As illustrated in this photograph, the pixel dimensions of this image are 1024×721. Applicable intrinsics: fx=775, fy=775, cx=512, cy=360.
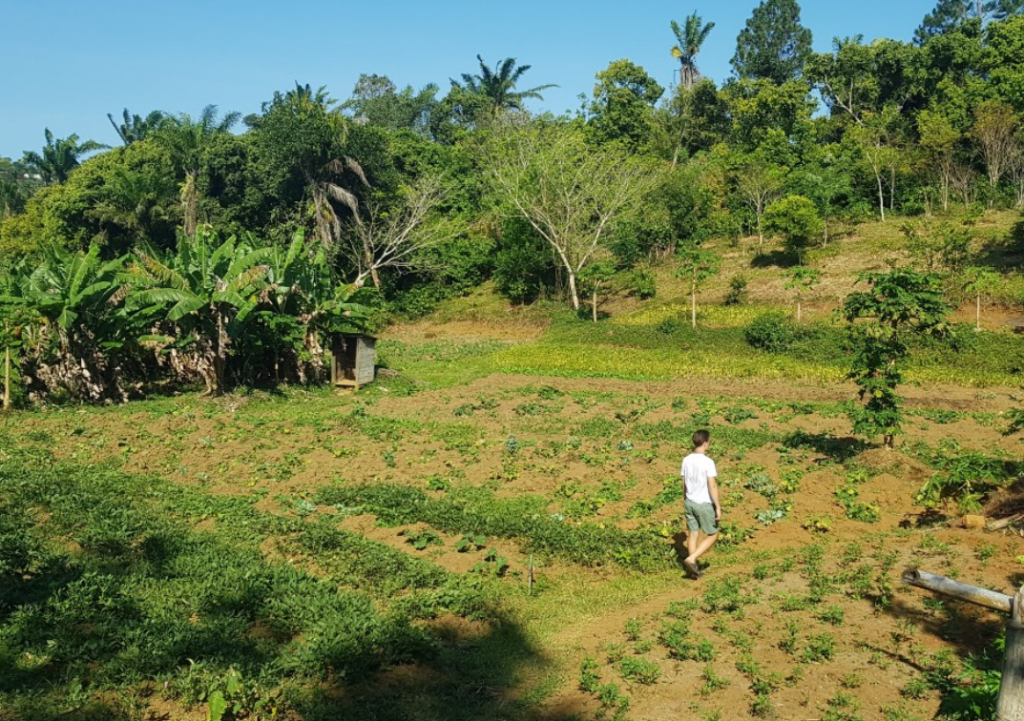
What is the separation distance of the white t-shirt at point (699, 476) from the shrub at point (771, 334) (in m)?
17.9

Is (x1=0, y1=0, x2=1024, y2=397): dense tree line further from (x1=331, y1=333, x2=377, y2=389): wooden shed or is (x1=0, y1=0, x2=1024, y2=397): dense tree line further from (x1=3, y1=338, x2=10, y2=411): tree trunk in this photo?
(x1=3, y1=338, x2=10, y2=411): tree trunk

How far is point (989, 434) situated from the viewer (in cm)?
1456

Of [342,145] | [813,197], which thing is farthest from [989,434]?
[342,145]

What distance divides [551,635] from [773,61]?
211ft

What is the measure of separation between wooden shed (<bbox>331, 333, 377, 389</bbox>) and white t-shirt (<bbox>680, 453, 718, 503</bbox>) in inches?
571

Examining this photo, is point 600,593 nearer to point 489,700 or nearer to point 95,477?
point 489,700

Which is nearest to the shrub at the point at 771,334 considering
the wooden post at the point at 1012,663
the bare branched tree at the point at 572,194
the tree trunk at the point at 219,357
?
the bare branched tree at the point at 572,194

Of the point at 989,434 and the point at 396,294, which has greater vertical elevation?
the point at 396,294

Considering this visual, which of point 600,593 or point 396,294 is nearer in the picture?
point 600,593

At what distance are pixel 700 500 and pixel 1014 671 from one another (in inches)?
160

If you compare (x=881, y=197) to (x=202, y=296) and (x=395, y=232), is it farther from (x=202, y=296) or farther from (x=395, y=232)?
(x=202, y=296)

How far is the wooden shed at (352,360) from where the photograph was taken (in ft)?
71.5

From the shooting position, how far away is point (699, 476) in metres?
8.55

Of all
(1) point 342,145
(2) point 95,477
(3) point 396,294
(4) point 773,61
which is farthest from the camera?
→ (4) point 773,61
